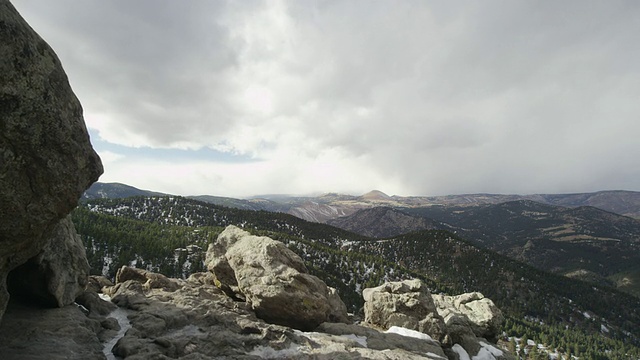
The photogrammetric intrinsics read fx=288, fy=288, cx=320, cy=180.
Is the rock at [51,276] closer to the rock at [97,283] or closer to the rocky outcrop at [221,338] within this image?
the rocky outcrop at [221,338]

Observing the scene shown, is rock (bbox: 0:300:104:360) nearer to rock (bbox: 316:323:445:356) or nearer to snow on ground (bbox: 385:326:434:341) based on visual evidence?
rock (bbox: 316:323:445:356)

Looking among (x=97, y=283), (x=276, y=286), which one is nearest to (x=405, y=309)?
(x=276, y=286)

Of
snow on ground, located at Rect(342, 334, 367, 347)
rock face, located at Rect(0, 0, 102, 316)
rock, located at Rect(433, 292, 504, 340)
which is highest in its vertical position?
rock face, located at Rect(0, 0, 102, 316)

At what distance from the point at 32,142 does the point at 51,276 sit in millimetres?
10209

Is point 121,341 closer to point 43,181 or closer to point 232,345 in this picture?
point 232,345

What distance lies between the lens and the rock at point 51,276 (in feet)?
54.7

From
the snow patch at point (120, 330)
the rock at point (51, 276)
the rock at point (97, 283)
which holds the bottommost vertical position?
the rock at point (97, 283)

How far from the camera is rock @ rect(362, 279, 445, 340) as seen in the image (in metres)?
28.5

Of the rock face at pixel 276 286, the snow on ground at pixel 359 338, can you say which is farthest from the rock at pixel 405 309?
the snow on ground at pixel 359 338

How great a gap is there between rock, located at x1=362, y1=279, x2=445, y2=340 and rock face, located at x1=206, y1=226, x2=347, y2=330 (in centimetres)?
412

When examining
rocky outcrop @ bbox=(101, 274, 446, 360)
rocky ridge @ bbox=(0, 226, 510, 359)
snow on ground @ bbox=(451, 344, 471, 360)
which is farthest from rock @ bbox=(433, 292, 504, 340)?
rocky outcrop @ bbox=(101, 274, 446, 360)

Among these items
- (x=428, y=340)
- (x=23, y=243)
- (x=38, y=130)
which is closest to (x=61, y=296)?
(x=23, y=243)

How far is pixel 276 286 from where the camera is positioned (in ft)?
84.5

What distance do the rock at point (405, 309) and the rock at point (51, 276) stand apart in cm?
2715
